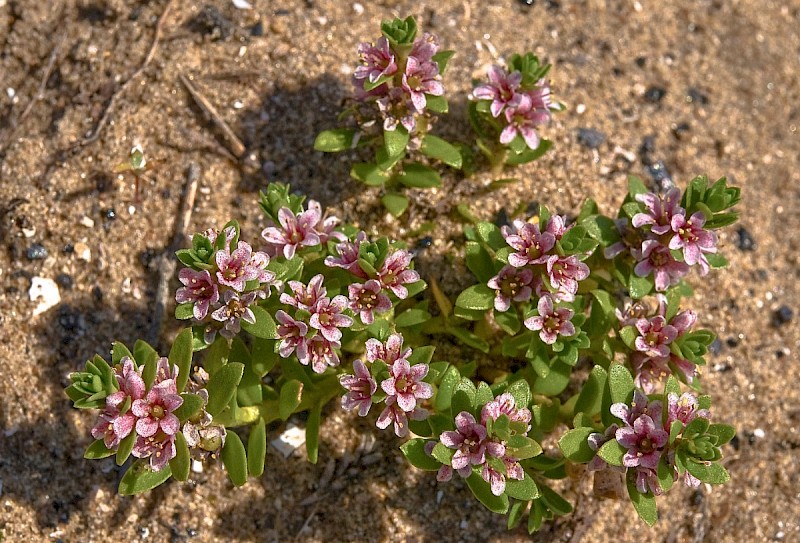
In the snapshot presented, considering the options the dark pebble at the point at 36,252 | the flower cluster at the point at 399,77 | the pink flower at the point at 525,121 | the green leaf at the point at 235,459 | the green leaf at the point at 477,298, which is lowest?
the green leaf at the point at 235,459

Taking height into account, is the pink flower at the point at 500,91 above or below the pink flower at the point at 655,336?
above

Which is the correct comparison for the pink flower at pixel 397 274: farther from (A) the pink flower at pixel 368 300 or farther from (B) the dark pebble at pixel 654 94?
(B) the dark pebble at pixel 654 94

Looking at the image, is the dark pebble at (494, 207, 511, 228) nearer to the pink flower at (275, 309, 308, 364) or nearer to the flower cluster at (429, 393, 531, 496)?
the flower cluster at (429, 393, 531, 496)

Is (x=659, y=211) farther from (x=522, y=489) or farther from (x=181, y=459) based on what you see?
(x=181, y=459)

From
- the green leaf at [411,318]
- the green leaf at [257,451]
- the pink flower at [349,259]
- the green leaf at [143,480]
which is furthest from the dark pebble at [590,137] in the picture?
the green leaf at [143,480]

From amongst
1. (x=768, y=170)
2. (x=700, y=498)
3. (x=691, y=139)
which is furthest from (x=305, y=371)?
(x=768, y=170)

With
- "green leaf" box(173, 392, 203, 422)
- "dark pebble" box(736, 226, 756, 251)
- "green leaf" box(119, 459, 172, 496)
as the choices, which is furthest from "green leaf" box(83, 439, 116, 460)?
"dark pebble" box(736, 226, 756, 251)
